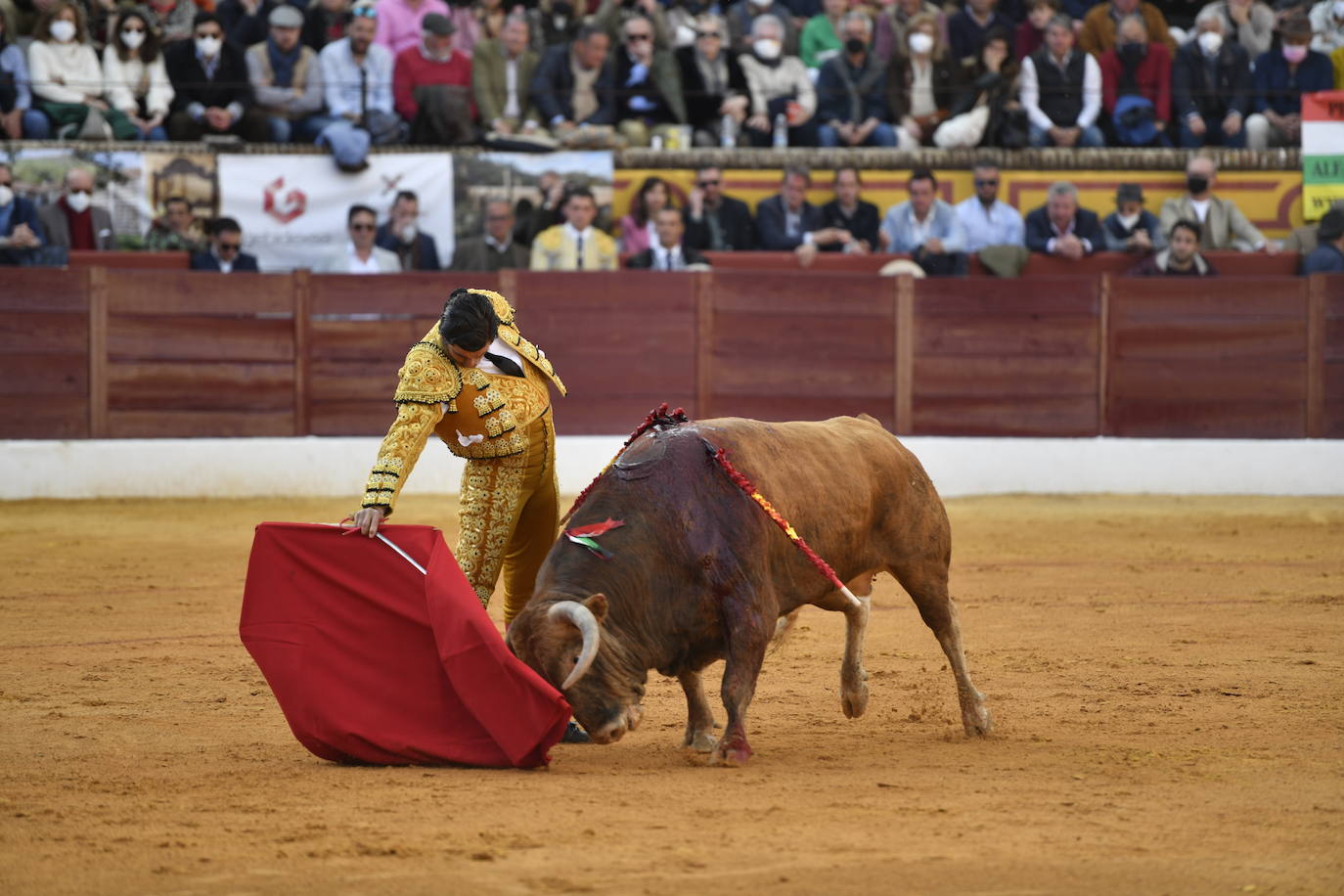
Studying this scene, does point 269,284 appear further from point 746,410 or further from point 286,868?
point 286,868

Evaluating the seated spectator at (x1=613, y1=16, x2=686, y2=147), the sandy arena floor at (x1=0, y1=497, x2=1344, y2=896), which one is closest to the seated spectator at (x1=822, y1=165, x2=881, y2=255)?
the seated spectator at (x1=613, y1=16, x2=686, y2=147)

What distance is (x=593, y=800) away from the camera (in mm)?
3906

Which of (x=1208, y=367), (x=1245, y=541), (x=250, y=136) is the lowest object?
(x=1245, y=541)

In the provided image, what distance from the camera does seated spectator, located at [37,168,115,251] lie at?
1120 cm

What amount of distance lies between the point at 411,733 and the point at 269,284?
745cm

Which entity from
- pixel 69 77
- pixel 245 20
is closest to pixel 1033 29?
pixel 245 20

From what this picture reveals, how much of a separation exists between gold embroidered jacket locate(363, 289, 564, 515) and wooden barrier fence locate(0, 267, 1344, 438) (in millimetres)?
6592

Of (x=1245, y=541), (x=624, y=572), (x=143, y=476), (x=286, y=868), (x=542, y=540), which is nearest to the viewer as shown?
(x=286, y=868)

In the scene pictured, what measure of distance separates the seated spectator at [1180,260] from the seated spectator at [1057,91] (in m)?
1.06

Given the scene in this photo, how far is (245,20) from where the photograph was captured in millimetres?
→ 12102

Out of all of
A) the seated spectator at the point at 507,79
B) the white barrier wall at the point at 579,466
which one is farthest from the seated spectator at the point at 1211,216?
the seated spectator at the point at 507,79

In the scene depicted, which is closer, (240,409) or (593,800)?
(593,800)

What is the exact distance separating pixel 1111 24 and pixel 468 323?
9592 mm

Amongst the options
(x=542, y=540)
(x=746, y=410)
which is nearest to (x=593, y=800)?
(x=542, y=540)
